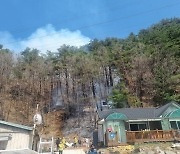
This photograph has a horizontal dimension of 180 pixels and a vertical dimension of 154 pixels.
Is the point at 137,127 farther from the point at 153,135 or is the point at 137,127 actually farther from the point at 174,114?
the point at 174,114

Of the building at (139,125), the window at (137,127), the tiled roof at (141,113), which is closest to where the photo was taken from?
the building at (139,125)

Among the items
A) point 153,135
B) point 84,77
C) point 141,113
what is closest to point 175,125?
point 153,135

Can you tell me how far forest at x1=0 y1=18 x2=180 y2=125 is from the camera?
4194 centimetres

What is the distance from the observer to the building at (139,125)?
26.3 meters

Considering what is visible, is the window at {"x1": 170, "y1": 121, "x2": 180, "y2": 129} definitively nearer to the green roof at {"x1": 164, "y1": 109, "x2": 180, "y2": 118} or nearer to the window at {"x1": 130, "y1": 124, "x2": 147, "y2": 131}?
the green roof at {"x1": 164, "y1": 109, "x2": 180, "y2": 118}

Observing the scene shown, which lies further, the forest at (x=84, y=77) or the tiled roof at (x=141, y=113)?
the forest at (x=84, y=77)

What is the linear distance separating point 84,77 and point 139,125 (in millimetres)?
18296

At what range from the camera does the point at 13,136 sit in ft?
45.6

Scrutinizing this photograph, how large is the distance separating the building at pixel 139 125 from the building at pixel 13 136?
12887 mm

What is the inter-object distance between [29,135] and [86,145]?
56.3 feet

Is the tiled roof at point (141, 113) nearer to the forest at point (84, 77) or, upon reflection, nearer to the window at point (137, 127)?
the window at point (137, 127)

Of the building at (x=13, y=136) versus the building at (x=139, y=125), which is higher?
the building at (x=139, y=125)

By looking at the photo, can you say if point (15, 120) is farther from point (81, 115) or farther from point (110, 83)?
point (110, 83)

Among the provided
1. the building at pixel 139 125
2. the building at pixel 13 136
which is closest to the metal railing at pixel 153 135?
the building at pixel 139 125
